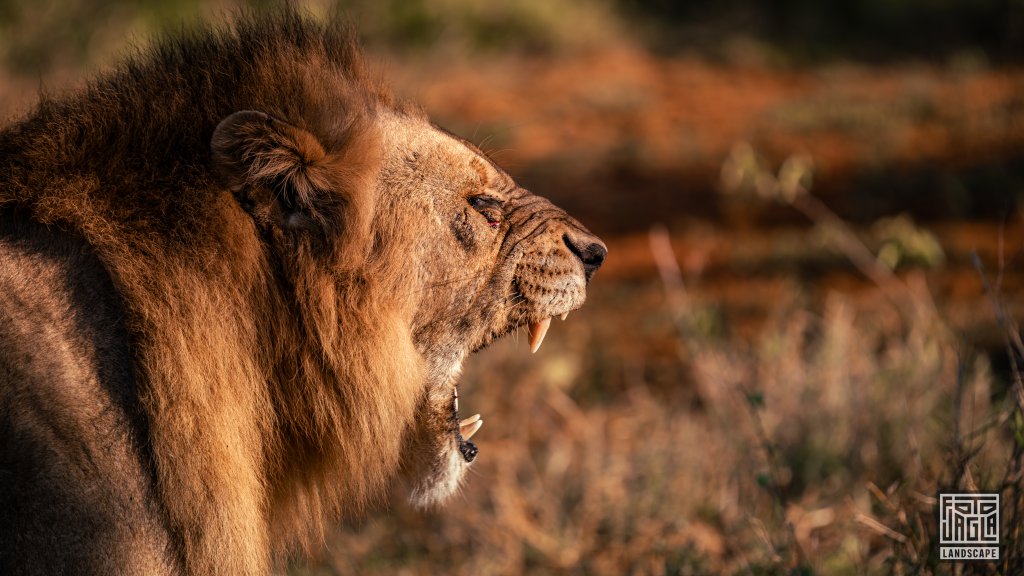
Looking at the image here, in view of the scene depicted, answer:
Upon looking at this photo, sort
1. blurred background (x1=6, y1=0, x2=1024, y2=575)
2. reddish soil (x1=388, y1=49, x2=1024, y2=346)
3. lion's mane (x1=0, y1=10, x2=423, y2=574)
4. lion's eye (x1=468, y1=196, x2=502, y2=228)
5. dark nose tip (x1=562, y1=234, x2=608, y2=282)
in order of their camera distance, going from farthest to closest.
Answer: reddish soil (x1=388, y1=49, x2=1024, y2=346)
blurred background (x1=6, y1=0, x2=1024, y2=575)
dark nose tip (x1=562, y1=234, x2=608, y2=282)
lion's eye (x1=468, y1=196, x2=502, y2=228)
lion's mane (x1=0, y1=10, x2=423, y2=574)

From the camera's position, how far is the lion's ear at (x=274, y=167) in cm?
224

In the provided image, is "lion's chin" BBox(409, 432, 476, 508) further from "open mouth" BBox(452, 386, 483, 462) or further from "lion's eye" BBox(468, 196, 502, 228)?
"lion's eye" BBox(468, 196, 502, 228)

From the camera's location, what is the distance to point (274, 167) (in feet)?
7.43

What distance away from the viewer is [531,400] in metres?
4.83

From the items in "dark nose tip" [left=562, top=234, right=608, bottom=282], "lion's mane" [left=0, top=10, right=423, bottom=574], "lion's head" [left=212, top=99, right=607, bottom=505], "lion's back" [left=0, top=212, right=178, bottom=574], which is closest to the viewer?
"lion's back" [left=0, top=212, right=178, bottom=574]

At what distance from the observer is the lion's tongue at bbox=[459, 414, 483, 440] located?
2783 millimetres

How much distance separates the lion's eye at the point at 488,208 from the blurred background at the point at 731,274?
15.9 inches

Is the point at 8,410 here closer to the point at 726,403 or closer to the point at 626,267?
the point at 726,403

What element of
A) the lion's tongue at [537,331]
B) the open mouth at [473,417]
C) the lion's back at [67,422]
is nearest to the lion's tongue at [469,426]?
the open mouth at [473,417]
